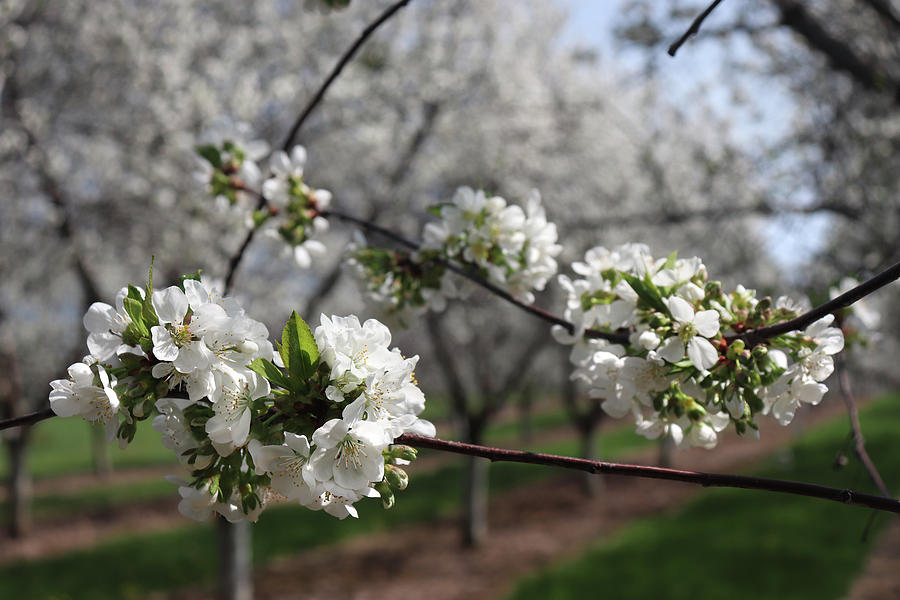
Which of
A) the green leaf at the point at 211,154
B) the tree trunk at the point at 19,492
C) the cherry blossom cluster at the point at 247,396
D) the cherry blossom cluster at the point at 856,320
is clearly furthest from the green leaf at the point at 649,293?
the tree trunk at the point at 19,492

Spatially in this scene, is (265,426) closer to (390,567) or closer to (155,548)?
(390,567)

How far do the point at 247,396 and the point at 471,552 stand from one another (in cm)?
827

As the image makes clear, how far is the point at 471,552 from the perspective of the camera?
8.57m

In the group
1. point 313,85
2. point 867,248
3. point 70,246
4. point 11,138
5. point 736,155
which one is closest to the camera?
point 867,248

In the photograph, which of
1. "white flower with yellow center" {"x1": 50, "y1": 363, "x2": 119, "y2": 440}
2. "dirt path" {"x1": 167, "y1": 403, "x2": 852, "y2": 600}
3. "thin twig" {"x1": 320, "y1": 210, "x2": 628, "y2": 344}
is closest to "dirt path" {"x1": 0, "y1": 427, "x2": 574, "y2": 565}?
"dirt path" {"x1": 167, "y1": 403, "x2": 852, "y2": 600}

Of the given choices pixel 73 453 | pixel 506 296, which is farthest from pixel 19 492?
pixel 73 453

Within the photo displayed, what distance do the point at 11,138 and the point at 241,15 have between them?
119 inches

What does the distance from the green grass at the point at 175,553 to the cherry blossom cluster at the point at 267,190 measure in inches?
271

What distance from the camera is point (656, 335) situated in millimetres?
1212

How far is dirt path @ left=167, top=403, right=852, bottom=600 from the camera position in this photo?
730 cm

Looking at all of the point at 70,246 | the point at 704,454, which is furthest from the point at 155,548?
the point at 704,454

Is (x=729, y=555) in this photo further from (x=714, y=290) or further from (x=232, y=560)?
(x=714, y=290)

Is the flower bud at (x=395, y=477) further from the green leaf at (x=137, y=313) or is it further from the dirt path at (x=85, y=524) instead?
the dirt path at (x=85, y=524)

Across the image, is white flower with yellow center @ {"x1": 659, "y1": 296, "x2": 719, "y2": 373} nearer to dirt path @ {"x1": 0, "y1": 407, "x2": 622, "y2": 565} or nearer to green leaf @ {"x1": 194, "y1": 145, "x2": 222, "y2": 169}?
green leaf @ {"x1": 194, "y1": 145, "x2": 222, "y2": 169}
